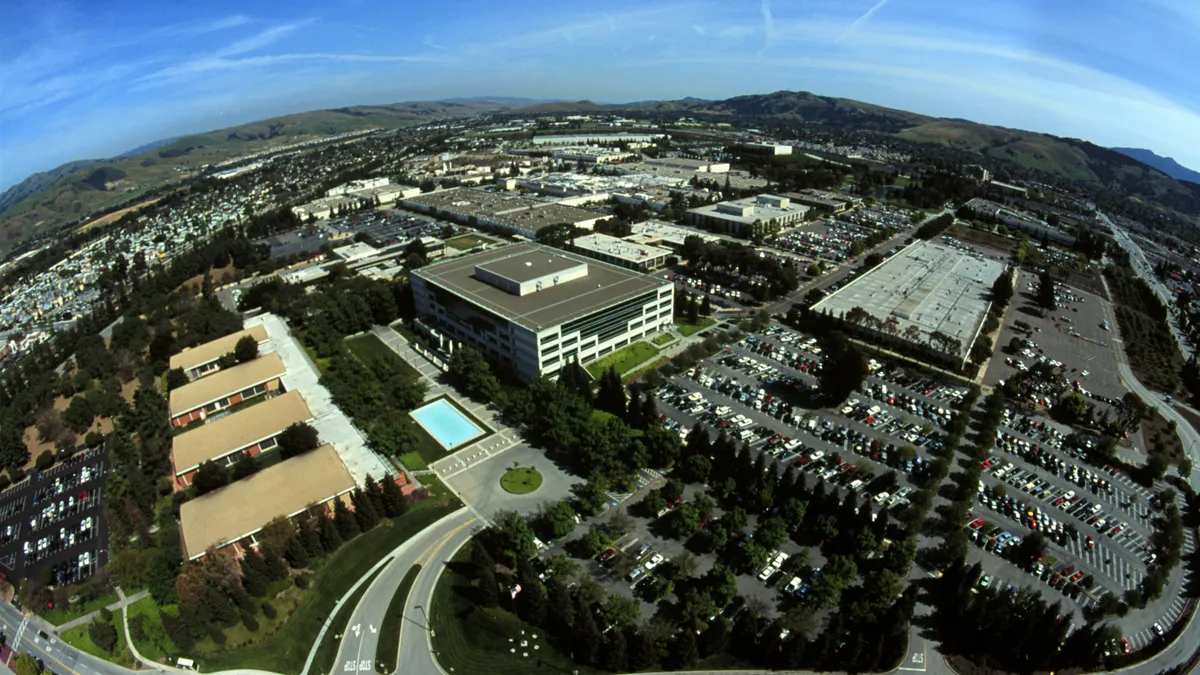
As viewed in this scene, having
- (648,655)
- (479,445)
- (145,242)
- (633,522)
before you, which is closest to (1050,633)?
(648,655)

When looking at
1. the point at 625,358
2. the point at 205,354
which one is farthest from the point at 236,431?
the point at 625,358

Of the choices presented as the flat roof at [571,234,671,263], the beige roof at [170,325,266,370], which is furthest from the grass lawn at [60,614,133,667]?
the flat roof at [571,234,671,263]

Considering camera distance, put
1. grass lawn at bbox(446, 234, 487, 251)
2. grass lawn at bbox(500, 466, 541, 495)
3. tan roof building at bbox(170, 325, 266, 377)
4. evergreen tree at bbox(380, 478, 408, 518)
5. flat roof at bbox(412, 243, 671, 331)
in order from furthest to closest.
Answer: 1. grass lawn at bbox(446, 234, 487, 251)
2. tan roof building at bbox(170, 325, 266, 377)
3. flat roof at bbox(412, 243, 671, 331)
4. grass lawn at bbox(500, 466, 541, 495)
5. evergreen tree at bbox(380, 478, 408, 518)

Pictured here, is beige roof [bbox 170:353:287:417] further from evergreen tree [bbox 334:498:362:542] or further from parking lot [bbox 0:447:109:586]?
evergreen tree [bbox 334:498:362:542]

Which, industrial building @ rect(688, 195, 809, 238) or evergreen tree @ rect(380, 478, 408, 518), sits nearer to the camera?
evergreen tree @ rect(380, 478, 408, 518)

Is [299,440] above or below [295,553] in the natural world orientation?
above

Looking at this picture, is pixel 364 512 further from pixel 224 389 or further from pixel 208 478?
pixel 224 389

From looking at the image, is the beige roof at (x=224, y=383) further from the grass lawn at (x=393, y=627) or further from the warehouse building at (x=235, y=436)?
the grass lawn at (x=393, y=627)
